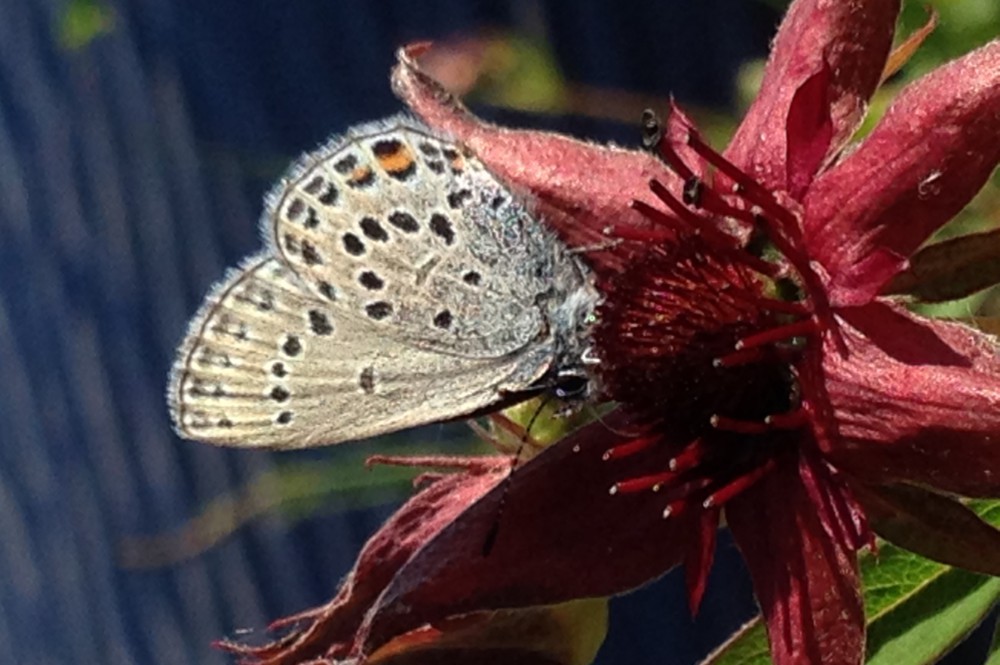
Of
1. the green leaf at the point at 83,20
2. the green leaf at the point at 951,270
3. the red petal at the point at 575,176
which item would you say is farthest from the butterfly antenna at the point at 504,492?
the green leaf at the point at 83,20

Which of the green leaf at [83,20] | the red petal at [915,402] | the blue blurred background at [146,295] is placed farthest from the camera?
the blue blurred background at [146,295]

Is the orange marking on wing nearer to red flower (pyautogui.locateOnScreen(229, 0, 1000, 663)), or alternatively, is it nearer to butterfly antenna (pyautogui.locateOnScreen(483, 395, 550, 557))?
red flower (pyautogui.locateOnScreen(229, 0, 1000, 663))

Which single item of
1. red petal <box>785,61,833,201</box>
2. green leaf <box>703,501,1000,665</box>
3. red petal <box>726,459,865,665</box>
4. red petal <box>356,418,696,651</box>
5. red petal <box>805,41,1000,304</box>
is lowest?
green leaf <box>703,501,1000,665</box>

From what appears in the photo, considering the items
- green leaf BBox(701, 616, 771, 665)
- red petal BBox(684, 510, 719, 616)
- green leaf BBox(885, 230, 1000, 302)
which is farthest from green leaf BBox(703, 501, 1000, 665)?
green leaf BBox(885, 230, 1000, 302)

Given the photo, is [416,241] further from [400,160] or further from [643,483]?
[643,483]

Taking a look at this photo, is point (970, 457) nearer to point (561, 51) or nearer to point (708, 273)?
point (708, 273)

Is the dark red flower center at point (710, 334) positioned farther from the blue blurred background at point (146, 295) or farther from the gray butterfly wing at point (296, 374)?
the blue blurred background at point (146, 295)
